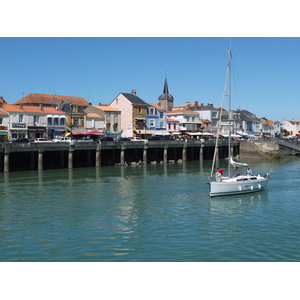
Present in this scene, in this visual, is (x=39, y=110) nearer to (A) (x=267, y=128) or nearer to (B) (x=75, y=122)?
(B) (x=75, y=122)

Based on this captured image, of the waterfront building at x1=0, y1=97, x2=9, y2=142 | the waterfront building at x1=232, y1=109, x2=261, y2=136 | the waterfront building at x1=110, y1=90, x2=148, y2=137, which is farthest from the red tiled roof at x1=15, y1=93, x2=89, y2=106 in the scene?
the waterfront building at x1=232, y1=109, x2=261, y2=136

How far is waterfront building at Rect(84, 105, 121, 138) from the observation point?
88.8 metres

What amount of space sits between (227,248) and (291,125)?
16953 cm

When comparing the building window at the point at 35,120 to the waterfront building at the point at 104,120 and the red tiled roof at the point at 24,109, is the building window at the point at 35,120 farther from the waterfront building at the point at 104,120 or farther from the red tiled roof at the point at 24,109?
the waterfront building at the point at 104,120

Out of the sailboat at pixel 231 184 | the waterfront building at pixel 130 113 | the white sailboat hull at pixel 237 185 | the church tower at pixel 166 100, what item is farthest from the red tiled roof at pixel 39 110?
the church tower at pixel 166 100

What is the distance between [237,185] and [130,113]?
59.0m

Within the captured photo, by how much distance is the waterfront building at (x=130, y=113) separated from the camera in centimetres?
9462

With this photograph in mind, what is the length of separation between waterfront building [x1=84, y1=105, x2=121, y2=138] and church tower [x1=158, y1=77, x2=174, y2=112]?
41529 millimetres

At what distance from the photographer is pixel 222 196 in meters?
37.2

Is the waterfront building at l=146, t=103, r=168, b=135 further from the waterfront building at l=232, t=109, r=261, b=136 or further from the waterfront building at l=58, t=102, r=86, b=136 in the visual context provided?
the waterfront building at l=232, t=109, r=261, b=136

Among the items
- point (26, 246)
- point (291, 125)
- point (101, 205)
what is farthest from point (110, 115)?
point (291, 125)

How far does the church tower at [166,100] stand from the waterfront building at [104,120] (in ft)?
136

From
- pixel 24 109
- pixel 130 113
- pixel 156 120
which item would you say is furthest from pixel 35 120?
pixel 156 120

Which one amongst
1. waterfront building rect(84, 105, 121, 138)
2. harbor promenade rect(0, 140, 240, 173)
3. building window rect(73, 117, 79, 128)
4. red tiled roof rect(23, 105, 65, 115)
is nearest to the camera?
harbor promenade rect(0, 140, 240, 173)
